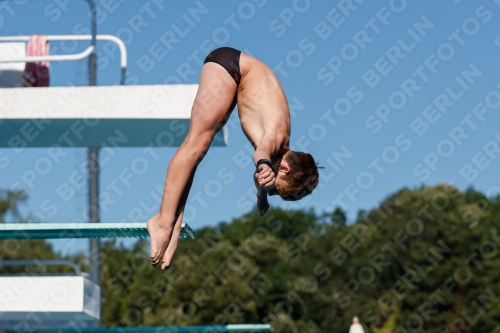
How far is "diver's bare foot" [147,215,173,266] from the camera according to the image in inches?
182

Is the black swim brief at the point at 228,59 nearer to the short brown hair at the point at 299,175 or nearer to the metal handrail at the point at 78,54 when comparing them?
the short brown hair at the point at 299,175

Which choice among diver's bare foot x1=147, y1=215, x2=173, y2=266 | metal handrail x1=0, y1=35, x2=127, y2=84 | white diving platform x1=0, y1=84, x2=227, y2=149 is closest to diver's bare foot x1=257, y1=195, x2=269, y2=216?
diver's bare foot x1=147, y1=215, x2=173, y2=266

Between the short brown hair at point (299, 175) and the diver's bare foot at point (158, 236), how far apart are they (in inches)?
28.9

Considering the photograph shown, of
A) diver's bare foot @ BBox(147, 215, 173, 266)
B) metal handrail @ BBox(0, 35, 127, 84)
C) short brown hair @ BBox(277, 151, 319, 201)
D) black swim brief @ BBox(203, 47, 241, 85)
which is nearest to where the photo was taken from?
short brown hair @ BBox(277, 151, 319, 201)

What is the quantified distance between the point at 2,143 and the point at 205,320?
3350 centimetres

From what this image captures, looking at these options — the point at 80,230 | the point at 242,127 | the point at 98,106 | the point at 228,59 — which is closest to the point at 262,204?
the point at 242,127

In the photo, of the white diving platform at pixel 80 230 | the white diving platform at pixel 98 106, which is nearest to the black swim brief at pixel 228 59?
the white diving platform at pixel 80 230

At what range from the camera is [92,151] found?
741 inches

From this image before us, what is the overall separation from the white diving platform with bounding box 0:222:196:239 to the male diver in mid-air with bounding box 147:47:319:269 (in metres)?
0.28

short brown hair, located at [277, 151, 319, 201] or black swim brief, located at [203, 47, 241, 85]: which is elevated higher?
black swim brief, located at [203, 47, 241, 85]

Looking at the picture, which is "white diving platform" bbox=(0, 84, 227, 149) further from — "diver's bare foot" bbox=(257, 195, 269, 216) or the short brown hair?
the short brown hair

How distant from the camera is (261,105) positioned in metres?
4.81

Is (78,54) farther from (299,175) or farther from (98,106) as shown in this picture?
(299,175)

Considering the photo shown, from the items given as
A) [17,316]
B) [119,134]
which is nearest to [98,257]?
[17,316]
